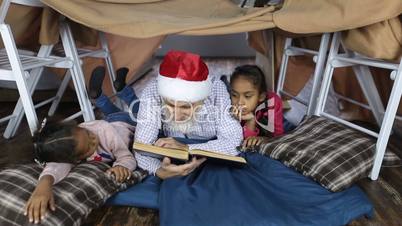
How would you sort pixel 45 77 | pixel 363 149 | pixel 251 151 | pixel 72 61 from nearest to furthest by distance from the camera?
pixel 363 149
pixel 251 151
pixel 72 61
pixel 45 77

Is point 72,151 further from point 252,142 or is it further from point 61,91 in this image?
point 61,91

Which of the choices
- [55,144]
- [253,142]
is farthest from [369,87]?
[55,144]

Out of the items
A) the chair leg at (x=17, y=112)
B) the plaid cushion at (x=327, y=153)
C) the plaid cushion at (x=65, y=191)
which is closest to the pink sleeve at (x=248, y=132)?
the plaid cushion at (x=327, y=153)

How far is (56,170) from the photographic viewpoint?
943 mm

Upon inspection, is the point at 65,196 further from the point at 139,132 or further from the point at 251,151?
the point at 251,151

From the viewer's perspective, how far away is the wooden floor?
89 cm

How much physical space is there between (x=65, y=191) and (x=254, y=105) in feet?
2.38

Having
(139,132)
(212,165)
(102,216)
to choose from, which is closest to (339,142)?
(212,165)

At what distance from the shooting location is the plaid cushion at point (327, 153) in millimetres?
976

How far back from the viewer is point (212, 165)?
1068 mm

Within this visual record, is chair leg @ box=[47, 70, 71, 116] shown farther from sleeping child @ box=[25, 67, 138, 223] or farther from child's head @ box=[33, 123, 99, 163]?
child's head @ box=[33, 123, 99, 163]

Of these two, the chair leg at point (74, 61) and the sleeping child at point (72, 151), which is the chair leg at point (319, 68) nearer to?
the sleeping child at point (72, 151)

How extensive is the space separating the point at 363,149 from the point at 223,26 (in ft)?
1.89

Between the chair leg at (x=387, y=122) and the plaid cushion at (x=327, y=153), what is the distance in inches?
1.0
